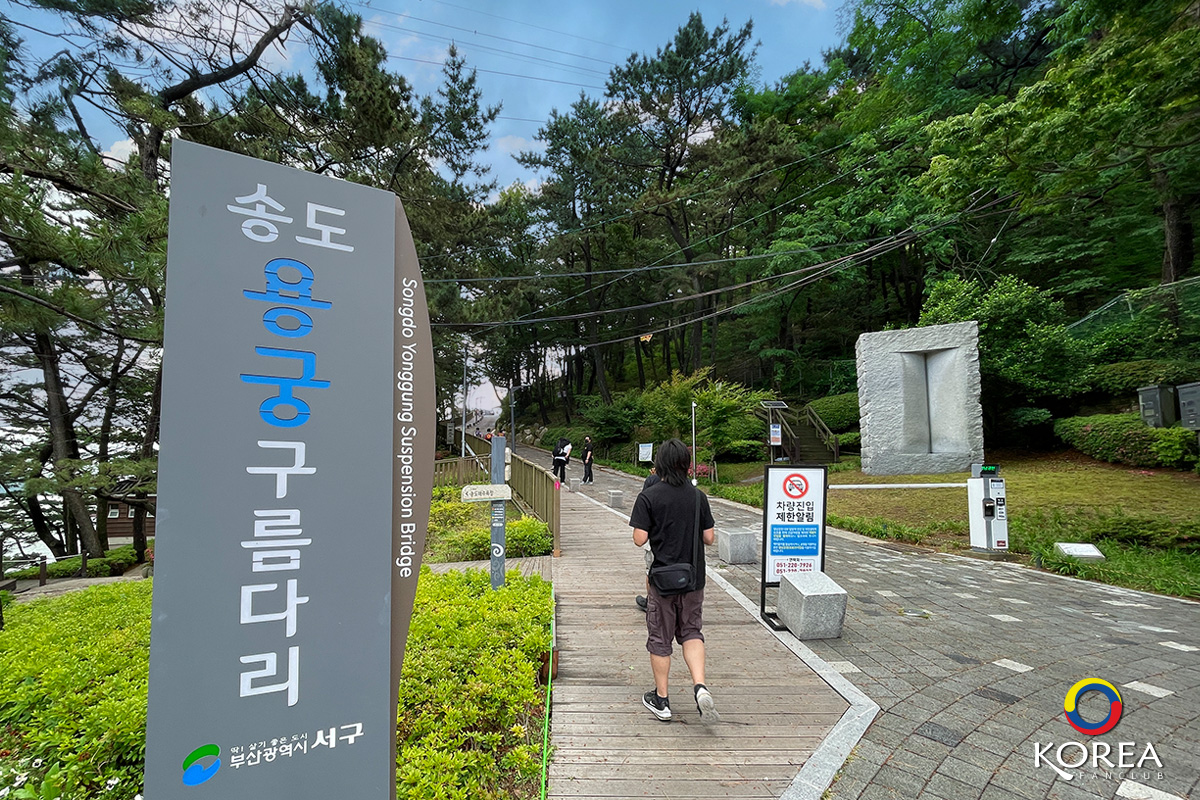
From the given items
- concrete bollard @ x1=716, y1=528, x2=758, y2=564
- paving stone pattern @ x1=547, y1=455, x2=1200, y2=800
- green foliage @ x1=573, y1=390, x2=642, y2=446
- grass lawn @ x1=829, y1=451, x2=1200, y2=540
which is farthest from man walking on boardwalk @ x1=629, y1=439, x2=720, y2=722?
green foliage @ x1=573, y1=390, x2=642, y2=446

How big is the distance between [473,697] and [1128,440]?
1610 centimetres

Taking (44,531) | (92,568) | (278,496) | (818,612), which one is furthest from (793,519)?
(44,531)

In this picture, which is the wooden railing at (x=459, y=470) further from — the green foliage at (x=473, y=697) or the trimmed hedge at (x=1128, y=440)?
the trimmed hedge at (x=1128, y=440)

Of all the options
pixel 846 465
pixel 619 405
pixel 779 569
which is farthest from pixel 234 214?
pixel 619 405

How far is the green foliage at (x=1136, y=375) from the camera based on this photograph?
39.2ft

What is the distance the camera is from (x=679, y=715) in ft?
10.8

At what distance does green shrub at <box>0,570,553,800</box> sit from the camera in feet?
8.36

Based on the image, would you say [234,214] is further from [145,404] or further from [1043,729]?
[145,404]

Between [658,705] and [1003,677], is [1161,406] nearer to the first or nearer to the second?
[1003,677]

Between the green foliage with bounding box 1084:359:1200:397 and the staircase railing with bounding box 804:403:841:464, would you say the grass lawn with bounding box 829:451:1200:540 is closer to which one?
the green foliage with bounding box 1084:359:1200:397

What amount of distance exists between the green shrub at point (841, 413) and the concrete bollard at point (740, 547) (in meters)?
14.3

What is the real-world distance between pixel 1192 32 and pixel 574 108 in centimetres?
2609

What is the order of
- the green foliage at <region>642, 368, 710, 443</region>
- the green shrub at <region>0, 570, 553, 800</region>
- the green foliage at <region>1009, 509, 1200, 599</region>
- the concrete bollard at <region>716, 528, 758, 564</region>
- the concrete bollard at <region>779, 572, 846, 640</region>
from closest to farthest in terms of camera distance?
the green shrub at <region>0, 570, 553, 800</region>, the concrete bollard at <region>779, 572, 846, 640</region>, the green foliage at <region>1009, 509, 1200, 599</region>, the concrete bollard at <region>716, 528, 758, 564</region>, the green foliage at <region>642, 368, 710, 443</region>

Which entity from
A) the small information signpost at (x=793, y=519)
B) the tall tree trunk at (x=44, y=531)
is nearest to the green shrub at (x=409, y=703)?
the small information signpost at (x=793, y=519)
